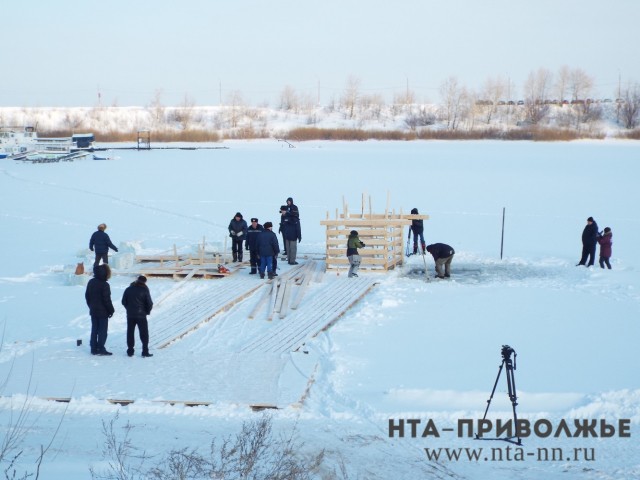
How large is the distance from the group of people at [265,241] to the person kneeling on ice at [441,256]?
2907 mm

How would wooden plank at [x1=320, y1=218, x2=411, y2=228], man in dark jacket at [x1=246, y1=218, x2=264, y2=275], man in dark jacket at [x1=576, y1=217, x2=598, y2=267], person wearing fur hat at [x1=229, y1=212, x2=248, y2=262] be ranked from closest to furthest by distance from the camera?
man in dark jacket at [x1=246, y1=218, x2=264, y2=275] → wooden plank at [x1=320, y1=218, x2=411, y2=228] → man in dark jacket at [x1=576, y1=217, x2=598, y2=267] → person wearing fur hat at [x1=229, y1=212, x2=248, y2=262]

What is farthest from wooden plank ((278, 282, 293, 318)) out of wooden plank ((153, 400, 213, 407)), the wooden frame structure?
wooden plank ((153, 400, 213, 407))

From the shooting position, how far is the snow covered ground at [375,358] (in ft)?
23.4

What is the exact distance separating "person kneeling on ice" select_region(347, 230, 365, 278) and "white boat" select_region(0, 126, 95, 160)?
49.9 metres

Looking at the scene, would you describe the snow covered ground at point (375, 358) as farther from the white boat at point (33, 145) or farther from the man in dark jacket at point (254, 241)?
the white boat at point (33, 145)

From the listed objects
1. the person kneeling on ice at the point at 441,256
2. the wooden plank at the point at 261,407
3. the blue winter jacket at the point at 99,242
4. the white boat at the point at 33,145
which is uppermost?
the white boat at the point at 33,145

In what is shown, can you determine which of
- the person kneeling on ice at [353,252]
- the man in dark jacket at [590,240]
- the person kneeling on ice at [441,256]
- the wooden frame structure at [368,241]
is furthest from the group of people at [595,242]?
the person kneeling on ice at [353,252]

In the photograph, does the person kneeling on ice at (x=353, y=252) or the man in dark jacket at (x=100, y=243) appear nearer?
the man in dark jacket at (x=100, y=243)

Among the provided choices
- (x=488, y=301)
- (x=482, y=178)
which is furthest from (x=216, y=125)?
(x=488, y=301)

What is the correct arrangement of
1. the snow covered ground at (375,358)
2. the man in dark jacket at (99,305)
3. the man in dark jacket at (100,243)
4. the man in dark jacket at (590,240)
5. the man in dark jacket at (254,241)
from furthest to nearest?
the man in dark jacket at (590,240) → the man in dark jacket at (254,241) → the man in dark jacket at (100,243) → the man in dark jacket at (99,305) → the snow covered ground at (375,358)

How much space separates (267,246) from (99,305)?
4.79 m

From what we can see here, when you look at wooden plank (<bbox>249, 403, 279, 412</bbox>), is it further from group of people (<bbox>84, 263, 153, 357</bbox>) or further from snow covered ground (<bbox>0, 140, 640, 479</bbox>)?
group of people (<bbox>84, 263, 153, 357</bbox>)

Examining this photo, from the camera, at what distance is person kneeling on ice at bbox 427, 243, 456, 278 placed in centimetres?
1441

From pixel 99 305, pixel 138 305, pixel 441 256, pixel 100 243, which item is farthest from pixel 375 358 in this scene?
pixel 100 243
